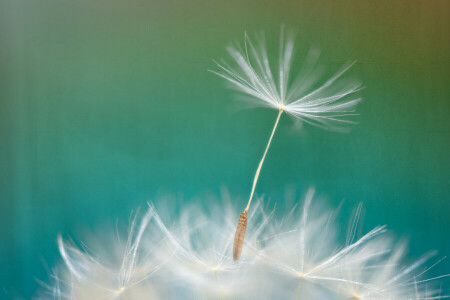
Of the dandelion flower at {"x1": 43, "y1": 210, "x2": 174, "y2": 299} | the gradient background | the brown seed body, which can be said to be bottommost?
the dandelion flower at {"x1": 43, "y1": 210, "x2": 174, "y2": 299}

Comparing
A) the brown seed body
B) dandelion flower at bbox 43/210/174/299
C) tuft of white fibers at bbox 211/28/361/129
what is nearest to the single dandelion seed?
tuft of white fibers at bbox 211/28/361/129

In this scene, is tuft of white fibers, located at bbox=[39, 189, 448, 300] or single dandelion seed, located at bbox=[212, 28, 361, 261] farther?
single dandelion seed, located at bbox=[212, 28, 361, 261]

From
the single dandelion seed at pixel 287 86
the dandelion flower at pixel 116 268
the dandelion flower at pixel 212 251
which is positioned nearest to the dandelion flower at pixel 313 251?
the dandelion flower at pixel 212 251

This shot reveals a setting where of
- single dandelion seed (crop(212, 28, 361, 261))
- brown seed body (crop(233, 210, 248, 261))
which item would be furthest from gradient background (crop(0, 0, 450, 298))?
brown seed body (crop(233, 210, 248, 261))

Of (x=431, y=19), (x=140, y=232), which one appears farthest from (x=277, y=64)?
(x=140, y=232)

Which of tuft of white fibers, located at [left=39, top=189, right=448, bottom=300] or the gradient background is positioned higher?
the gradient background

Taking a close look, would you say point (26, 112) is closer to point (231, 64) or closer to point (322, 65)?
point (231, 64)

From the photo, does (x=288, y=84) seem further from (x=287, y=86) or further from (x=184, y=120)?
(x=184, y=120)

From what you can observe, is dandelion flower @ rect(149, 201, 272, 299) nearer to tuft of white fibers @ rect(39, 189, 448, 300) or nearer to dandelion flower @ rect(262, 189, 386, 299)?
tuft of white fibers @ rect(39, 189, 448, 300)
